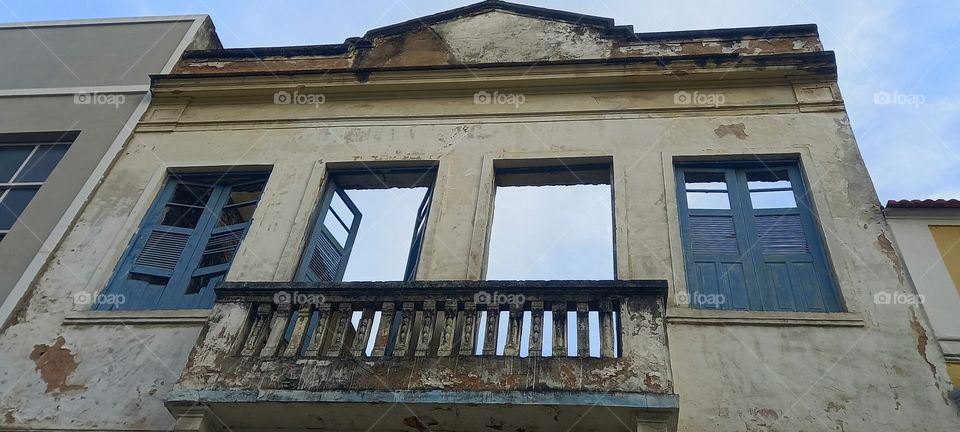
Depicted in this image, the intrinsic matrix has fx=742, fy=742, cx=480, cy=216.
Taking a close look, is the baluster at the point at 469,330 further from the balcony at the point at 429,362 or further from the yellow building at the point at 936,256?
the yellow building at the point at 936,256

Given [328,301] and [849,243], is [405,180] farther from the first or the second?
[849,243]

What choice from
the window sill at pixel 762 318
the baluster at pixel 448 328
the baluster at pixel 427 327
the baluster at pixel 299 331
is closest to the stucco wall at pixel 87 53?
the baluster at pixel 299 331

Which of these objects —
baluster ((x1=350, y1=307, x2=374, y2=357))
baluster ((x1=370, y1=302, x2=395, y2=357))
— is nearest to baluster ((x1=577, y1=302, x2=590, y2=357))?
baluster ((x1=370, y1=302, x2=395, y2=357))

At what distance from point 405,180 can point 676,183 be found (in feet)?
9.29

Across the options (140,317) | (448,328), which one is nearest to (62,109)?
(140,317)

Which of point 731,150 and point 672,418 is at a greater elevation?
point 731,150

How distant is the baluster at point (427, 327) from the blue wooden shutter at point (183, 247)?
228 cm

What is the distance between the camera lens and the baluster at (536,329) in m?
5.39

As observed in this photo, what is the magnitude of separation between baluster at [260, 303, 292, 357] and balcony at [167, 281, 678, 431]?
10 millimetres

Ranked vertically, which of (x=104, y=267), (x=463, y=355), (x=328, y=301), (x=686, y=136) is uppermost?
(x=686, y=136)

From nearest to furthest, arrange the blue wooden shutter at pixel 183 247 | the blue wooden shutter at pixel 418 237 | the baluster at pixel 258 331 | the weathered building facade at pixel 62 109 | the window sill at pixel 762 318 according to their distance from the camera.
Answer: the baluster at pixel 258 331, the window sill at pixel 762 318, the blue wooden shutter at pixel 183 247, the blue wooden shutter at pixel 418 237, the weathered building facade at pixel 62 109


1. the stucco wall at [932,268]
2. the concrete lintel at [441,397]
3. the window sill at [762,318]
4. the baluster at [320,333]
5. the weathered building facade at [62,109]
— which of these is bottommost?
the concrete lintel at [441,397]

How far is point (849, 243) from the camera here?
6391mm

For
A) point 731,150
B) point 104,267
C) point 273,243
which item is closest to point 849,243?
point 731,150
